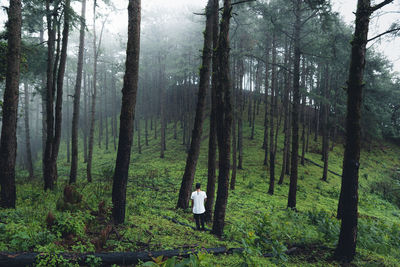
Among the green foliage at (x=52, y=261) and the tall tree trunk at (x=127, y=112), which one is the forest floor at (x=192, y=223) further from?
the tall tree trunk at (x=127, y=112)

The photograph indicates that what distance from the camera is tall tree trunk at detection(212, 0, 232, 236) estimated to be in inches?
262

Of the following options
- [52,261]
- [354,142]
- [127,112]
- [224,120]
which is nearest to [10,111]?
[127,112]

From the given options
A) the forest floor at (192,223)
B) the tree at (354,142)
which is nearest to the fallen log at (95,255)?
the forest floor at (192,223)

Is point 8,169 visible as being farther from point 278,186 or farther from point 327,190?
point 327,190

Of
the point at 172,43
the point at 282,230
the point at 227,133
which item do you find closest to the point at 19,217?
the point at 227,133

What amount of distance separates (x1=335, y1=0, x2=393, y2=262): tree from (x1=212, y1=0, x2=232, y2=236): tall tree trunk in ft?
10.3

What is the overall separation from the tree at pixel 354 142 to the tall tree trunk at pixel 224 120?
3140 millimetres

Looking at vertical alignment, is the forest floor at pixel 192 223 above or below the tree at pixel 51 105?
below

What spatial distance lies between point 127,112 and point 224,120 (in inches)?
109

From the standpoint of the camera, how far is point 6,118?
6.52 metres

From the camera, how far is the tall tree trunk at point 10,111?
654cm

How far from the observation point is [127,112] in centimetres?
629

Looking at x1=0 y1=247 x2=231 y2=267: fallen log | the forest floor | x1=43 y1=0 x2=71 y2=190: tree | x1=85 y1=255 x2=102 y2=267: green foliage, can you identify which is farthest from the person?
x1=43 y1=0 x2=71 y2=190: tree

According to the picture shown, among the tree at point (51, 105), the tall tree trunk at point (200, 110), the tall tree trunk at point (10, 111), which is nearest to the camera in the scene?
the tall tree trunk at point (10, 111)
